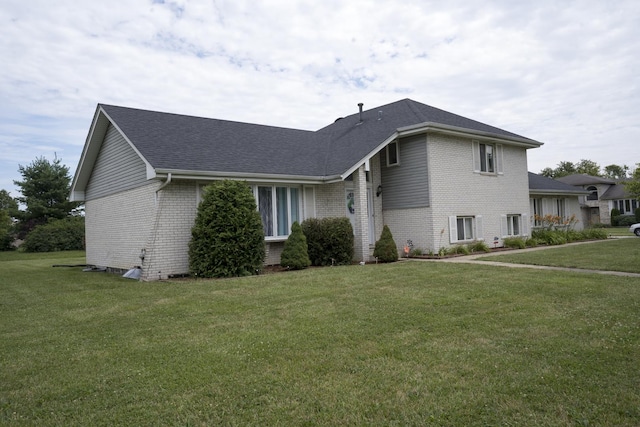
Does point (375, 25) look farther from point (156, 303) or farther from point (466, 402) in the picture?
point (466, 402)

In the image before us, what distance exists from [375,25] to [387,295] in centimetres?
948

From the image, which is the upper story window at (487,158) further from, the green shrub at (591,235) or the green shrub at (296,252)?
the green shrub at (296,252)

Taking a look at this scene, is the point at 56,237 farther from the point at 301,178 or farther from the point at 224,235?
the point at 224,235

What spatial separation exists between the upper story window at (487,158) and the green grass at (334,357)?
31.4 ft

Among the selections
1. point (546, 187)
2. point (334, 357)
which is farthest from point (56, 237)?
point (334, 357)

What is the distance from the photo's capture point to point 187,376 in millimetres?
4473

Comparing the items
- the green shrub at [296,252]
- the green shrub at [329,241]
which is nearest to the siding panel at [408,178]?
the green shrub at [329,241]

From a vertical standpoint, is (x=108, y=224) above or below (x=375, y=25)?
below

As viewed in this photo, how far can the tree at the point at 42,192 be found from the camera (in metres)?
39.1

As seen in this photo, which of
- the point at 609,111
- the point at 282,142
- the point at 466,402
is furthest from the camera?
the point at 609,111

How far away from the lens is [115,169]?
15.8 meters

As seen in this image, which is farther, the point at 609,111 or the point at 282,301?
the point at 609,111

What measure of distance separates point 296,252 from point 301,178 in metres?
2.73

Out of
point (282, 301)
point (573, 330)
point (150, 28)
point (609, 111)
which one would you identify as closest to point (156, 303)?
point (282, 301)
